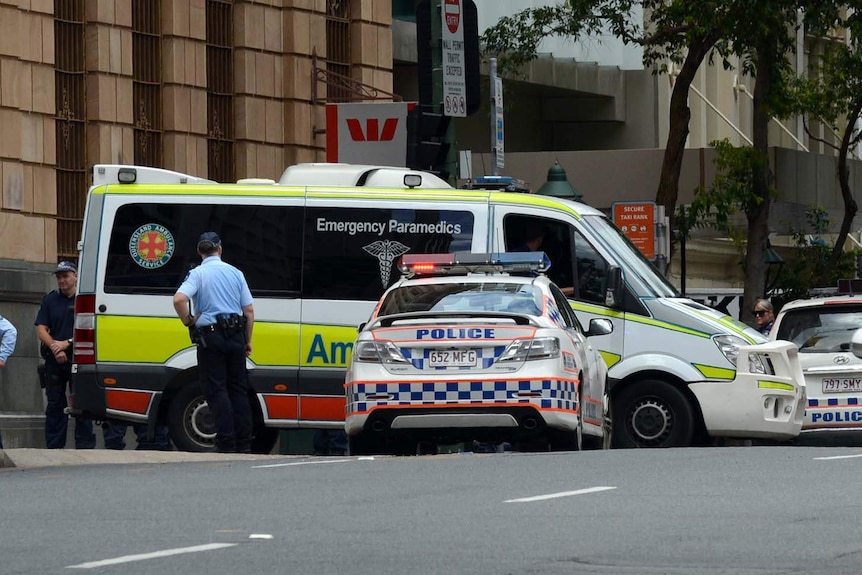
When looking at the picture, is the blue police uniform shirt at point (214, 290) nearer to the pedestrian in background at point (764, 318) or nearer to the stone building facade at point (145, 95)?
the pedestrian in background at point (764, 318)

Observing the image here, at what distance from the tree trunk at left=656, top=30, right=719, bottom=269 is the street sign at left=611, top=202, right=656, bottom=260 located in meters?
3.26

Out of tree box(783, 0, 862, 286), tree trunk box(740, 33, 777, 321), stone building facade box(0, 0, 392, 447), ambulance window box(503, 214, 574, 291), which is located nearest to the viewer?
ambulance window box(503, 214, 574, 291)

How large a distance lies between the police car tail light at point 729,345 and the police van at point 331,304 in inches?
0.4

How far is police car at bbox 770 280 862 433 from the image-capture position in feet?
60.1

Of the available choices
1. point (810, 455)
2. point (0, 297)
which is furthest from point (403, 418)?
point (0, 297)

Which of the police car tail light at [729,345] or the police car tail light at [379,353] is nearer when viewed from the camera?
the police car tail light at [379,353]

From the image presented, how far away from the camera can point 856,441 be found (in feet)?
61.9

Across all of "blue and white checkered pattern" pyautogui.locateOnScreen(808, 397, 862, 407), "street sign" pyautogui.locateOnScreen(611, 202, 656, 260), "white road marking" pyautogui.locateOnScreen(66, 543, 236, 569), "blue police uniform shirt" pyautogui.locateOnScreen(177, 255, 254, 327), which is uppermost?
"street sign" pyautogui.locateOnScreen(611, 202, 656, 260)

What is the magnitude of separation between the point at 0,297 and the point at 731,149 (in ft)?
32.9

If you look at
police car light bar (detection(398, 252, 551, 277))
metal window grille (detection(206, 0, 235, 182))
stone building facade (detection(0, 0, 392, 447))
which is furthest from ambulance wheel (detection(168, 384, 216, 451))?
metal window grille (detection(206, 0, 235, 182))

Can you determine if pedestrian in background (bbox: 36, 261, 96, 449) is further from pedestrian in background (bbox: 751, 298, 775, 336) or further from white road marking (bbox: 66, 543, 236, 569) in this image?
white road marking (bbox: 66, 543, 236, 569)

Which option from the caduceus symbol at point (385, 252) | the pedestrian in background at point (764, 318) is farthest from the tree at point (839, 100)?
the caduceus symbol at point (385, 252)

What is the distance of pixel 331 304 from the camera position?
16969 mm

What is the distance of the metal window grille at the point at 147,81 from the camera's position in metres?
27.3
